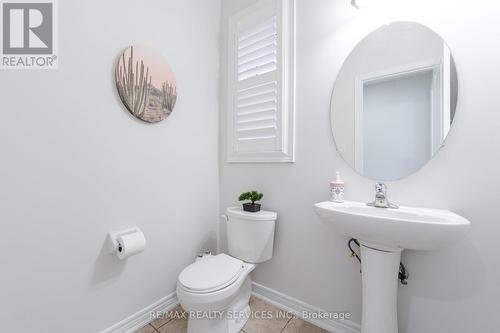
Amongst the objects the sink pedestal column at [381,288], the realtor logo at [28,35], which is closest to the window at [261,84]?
the sink pedestal column at [381,288]

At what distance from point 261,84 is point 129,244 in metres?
1.33

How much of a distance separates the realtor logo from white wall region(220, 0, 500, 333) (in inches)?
53.7

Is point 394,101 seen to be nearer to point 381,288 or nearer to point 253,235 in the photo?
point 381,288

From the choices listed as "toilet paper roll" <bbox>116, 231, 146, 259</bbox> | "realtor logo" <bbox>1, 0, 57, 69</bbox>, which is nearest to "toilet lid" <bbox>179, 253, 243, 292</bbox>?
"toilet paper roll" <bbox>116, 231, 146, 259</bbox>

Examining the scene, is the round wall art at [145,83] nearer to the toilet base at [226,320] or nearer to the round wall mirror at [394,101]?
the round wall mirror at [394,101]

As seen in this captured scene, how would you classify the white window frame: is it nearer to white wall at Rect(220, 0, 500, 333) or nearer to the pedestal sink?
white wall at Rect(220, 0, 500, 333)

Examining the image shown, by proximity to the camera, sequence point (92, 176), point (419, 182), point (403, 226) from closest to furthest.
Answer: point (403, 226), point (419, 182), point (92, 176)

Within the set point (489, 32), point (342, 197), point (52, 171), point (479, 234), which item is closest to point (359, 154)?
point (342, 197)

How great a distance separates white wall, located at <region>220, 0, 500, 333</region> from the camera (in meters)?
0.87

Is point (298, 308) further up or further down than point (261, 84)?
further down

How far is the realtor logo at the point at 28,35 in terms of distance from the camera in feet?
2.98

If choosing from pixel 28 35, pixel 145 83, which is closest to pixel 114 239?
pixel 145 83

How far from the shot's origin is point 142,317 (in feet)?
4.20

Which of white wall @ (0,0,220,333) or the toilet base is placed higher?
white wall @ (0,0,220,333)
